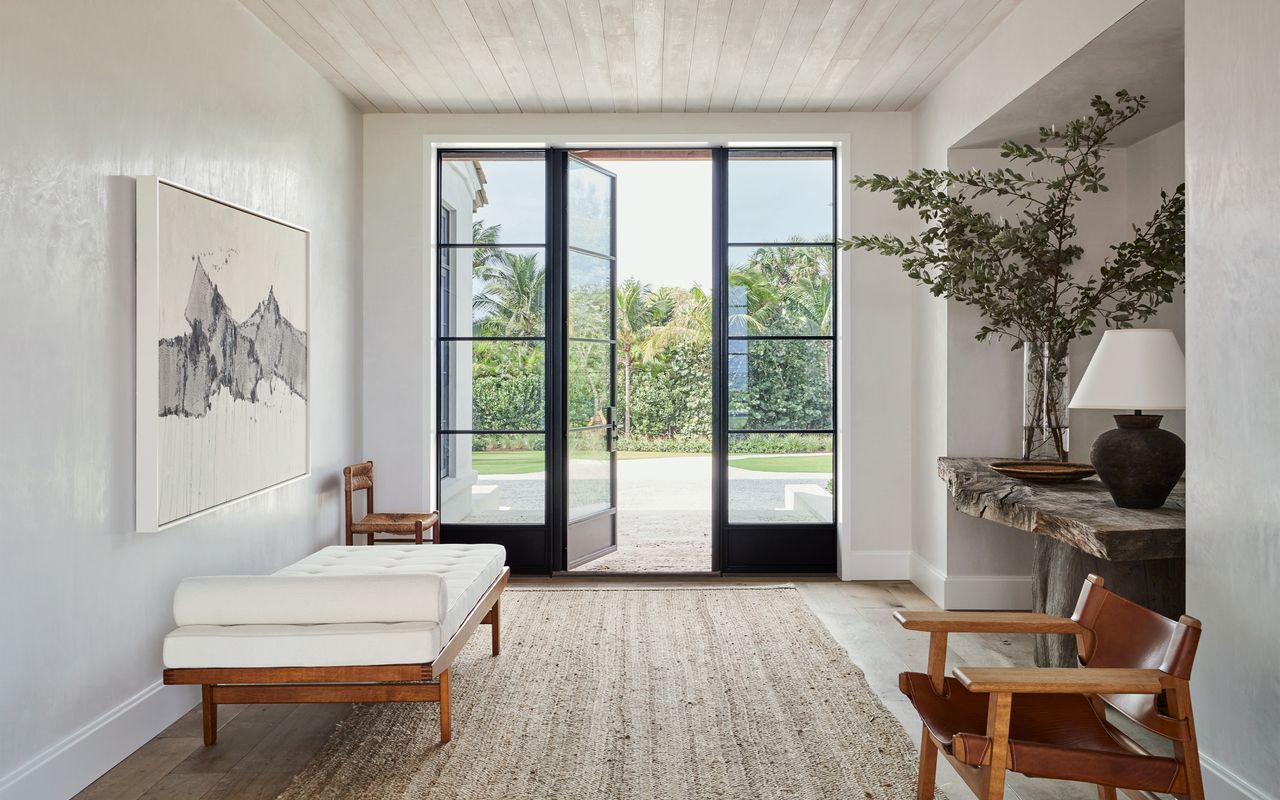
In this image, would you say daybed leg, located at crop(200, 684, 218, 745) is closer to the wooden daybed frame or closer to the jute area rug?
the wooden daybed frame

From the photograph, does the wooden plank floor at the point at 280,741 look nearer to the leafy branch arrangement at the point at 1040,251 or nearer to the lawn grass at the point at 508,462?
the leafy branch arrangement at the point at 1040,251

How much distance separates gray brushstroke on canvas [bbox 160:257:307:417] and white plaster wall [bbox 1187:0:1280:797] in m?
3.27

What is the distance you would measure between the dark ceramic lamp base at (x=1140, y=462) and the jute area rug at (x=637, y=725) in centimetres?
116

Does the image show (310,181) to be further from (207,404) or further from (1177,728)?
Result: (1177,728)

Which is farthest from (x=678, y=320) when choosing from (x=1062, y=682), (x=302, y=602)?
(x=1062, y=682)

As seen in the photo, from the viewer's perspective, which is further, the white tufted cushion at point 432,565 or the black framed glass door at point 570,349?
the black framed glass door at point 570,349

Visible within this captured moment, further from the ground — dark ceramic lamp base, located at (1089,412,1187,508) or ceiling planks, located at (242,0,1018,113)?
ceiling planks, located at (242,0,1018,113)

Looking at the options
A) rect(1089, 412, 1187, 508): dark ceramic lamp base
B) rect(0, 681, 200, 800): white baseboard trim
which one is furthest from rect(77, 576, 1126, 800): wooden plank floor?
rect(1089, 412, 1187, 508): dark ceramic lamp base

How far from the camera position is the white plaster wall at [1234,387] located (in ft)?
7.27

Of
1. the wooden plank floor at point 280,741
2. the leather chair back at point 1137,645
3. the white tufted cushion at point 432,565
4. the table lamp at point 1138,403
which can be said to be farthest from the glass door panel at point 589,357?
the leather chair back at point 1137,645

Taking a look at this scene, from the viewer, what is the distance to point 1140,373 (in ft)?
9.77

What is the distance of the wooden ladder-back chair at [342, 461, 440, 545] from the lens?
478 cm

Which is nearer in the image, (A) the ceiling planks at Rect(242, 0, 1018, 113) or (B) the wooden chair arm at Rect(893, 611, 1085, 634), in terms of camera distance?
(B) the wooden chair arm at Rect(893, 611, 1085, 634)

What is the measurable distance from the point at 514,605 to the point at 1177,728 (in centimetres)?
351
